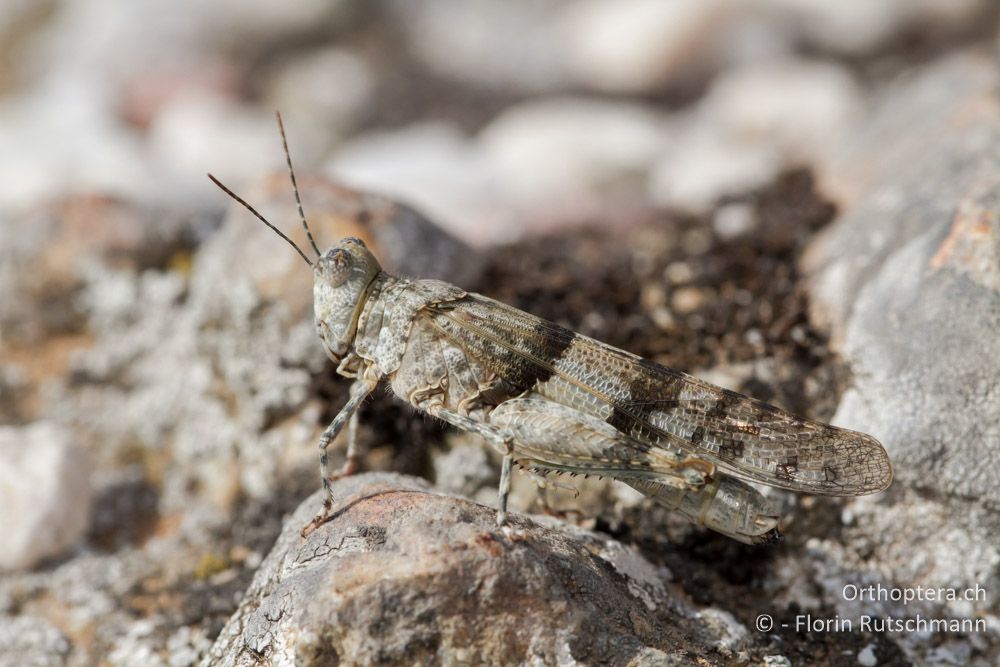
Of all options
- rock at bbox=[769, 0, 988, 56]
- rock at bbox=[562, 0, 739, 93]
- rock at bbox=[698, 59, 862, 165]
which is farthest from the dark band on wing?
rock at bbox=[769, 0, 988, 56]

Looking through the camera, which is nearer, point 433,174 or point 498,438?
point 498,438

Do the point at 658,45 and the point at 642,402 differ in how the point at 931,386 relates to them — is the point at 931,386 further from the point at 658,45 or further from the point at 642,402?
the point at 658,45

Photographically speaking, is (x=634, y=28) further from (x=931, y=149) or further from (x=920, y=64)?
(x=931, y=149)

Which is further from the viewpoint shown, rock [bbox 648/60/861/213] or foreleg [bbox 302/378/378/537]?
rock [bbox 648/60/861/213]

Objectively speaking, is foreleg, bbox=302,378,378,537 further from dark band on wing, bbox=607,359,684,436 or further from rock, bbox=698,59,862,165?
rock, bbox=698,59,862,165

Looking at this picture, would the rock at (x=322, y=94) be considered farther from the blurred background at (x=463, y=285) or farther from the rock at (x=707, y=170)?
the rock at (x=707, y=170)

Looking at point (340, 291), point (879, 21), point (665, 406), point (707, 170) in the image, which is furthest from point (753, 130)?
point (340, 291)
